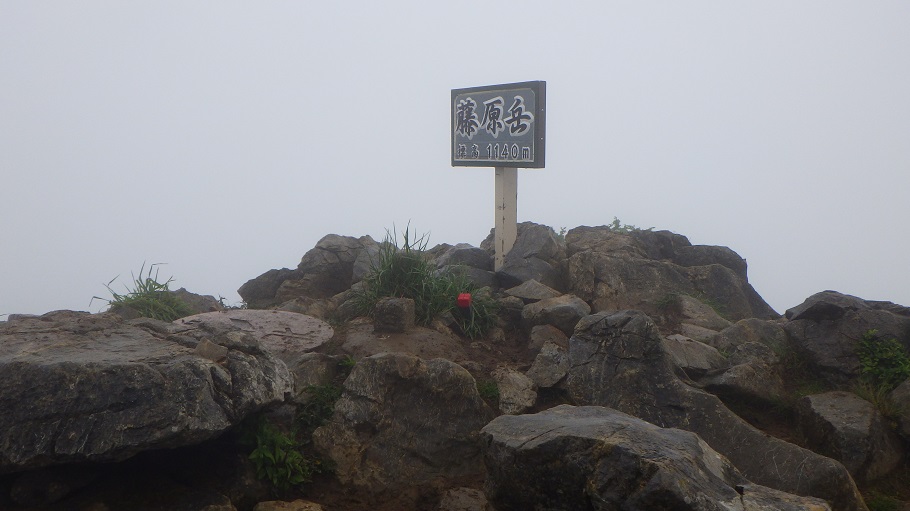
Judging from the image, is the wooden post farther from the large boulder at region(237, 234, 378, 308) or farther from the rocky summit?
the large boulder at region(237, 234, 378, 308)

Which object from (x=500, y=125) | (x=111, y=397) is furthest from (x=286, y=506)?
(x=500, y=125)

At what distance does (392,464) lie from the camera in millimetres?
6949

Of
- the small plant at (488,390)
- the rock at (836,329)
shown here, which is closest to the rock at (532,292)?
the small plant at (488,390)

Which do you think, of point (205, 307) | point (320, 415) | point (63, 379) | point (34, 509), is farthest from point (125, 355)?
point (205, 307)

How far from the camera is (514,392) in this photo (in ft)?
24.8

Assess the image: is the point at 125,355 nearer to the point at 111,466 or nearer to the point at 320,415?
the point at 111,466

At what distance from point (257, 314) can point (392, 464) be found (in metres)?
3.01

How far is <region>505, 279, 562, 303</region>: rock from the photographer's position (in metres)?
9.54

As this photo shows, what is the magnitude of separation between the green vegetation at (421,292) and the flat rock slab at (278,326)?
27.6 inches

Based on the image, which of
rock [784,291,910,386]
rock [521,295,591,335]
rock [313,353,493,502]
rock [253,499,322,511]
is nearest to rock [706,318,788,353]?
rock [784,291,910,386]

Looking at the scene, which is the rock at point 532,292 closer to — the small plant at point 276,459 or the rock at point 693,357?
the rock at point 693,357

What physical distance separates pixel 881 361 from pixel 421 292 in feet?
15.5

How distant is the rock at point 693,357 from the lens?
7.88 meters

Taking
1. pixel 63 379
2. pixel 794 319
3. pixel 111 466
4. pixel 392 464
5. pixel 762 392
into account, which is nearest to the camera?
pixel 63 379
